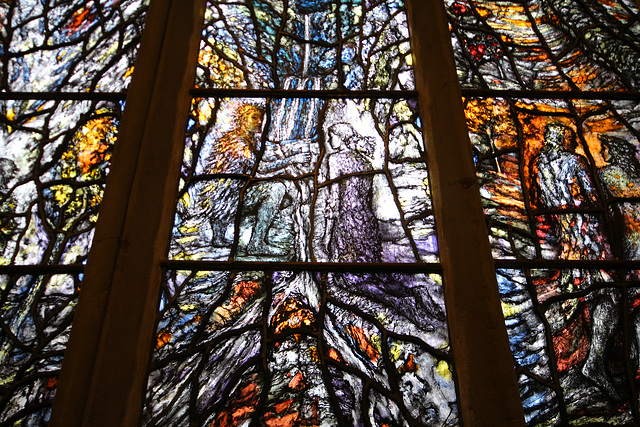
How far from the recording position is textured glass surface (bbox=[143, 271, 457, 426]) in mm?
1738

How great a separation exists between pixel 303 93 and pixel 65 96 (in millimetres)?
1082

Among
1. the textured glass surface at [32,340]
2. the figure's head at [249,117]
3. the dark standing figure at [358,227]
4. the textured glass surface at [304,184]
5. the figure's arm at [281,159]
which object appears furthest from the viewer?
the figure's head at [249,117]

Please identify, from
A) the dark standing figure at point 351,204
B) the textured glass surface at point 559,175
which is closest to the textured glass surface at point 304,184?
the dark standing figure at point 351,204

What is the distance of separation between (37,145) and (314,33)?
53.0 inches

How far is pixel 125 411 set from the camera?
1.68m

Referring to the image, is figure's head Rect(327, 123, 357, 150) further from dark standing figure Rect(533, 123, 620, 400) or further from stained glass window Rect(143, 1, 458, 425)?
dark standing figure Rect(533, 123, 620, 400)

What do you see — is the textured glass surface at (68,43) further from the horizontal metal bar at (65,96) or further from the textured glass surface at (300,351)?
the textured glass surface at (300,351)

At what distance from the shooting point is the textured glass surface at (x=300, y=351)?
68.4 inches

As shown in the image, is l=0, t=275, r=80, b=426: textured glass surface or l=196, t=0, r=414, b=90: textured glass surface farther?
l=196, t=0, r=414, b=90: textured glass surface

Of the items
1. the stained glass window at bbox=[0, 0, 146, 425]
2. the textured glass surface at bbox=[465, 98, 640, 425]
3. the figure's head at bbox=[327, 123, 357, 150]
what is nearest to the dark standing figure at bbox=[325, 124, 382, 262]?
the figure's head at bbox=[327, 123, 357, 150]

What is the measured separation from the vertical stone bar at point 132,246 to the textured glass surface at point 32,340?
0.59 ft

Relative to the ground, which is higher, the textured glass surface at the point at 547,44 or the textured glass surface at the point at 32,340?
the textured glass surface at the point at 547,44

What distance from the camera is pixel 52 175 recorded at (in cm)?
221

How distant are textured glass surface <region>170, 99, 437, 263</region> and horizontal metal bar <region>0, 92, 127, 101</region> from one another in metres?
0.40
